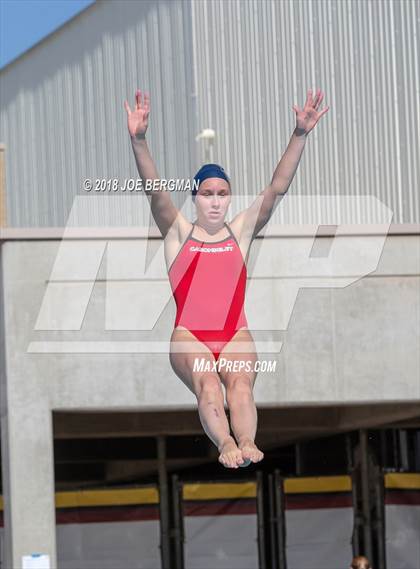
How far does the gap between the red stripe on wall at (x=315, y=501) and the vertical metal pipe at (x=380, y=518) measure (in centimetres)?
49

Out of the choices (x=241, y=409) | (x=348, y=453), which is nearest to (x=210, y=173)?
(x=241, y=409)

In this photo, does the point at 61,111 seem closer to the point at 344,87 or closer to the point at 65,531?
the point at 344,87

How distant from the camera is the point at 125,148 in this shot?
15.7 meters

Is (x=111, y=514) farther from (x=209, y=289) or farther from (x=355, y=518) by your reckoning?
(x=209, y=289)

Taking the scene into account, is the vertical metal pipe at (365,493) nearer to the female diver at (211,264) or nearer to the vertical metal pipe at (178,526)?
the vertical metal pipe at (178,526)

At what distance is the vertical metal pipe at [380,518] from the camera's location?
23.6 metres

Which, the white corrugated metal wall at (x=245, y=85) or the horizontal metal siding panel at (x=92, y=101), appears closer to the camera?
the horizontal metal siding panel at (x=92, y=101)

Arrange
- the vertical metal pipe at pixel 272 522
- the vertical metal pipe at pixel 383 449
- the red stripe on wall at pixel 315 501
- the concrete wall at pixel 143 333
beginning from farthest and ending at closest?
the vertical metal pipe at pixel 383 449
the red stripe on wall at pixel 315 501
the vertical metal pipe at pixel 272 522
the concrete wall at pixel 143 333

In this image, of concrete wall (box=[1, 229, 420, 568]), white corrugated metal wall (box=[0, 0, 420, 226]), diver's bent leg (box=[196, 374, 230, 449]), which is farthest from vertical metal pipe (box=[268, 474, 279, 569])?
diver's bent leg (box=[196, 374, 230, 449])

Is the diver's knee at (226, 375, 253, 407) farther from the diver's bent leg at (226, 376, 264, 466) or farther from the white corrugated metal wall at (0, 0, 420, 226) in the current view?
the white corrugated metal wall at (0, 0, 420, 226)

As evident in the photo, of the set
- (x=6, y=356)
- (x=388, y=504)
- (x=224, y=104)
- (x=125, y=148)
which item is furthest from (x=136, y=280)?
(x=388, y=504)

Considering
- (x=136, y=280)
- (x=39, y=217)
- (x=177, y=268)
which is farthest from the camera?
(x=39, y=217)

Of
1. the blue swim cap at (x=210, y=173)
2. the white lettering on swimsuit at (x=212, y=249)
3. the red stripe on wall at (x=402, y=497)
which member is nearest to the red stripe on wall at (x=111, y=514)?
the red stripe on wall at (x=402, y=497)

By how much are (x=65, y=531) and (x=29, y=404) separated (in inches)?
186
